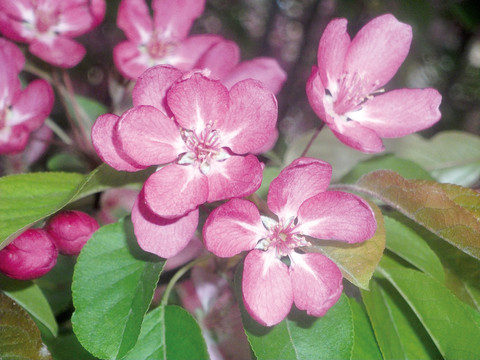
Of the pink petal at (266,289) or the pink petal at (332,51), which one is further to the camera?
the pink petal at (332,51)

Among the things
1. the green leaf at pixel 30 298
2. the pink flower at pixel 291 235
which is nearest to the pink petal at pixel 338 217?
the pink flower at pixel 291 235

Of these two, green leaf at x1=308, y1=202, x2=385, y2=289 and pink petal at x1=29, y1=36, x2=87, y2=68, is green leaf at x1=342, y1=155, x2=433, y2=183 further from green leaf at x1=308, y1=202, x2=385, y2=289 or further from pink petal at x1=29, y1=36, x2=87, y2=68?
pink petal at x1=29, y1=36, x2=87, y2=68

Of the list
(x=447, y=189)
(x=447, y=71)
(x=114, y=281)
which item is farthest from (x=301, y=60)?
(x=114, y=281)

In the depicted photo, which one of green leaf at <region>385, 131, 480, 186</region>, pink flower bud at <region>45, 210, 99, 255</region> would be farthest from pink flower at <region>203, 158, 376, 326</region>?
green leaf at <region>385, 131, 480, 186</region>

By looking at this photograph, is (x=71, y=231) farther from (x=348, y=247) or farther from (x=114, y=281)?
(x=348, y=247)

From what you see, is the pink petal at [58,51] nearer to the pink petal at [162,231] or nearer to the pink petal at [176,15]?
the pink petal at [176,15]

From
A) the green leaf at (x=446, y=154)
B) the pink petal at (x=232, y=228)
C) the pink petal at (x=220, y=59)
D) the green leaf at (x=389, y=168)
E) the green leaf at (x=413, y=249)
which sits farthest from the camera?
the green leaf at (x=446, y=154)

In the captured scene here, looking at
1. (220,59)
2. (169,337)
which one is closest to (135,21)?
(220,59)
